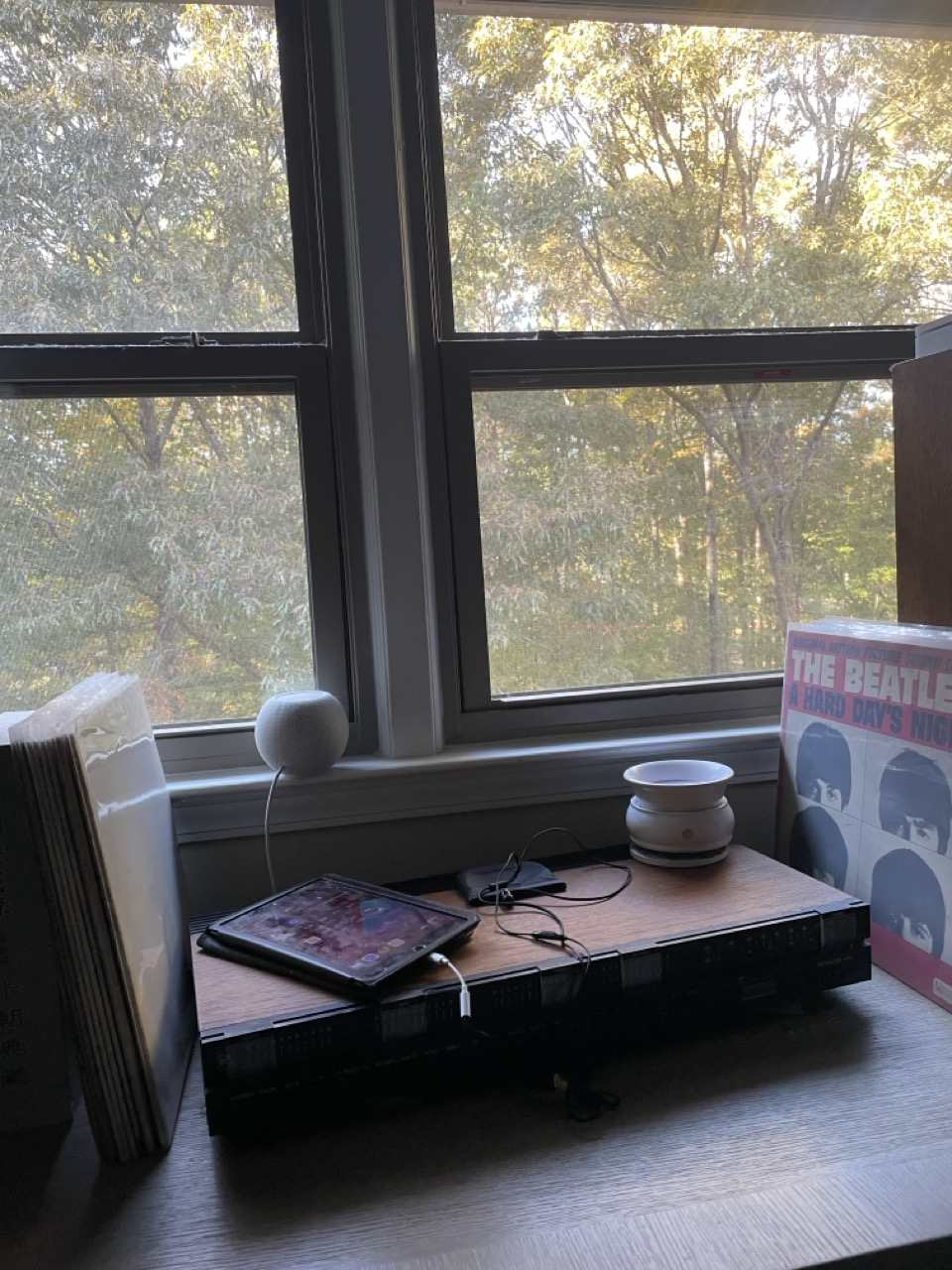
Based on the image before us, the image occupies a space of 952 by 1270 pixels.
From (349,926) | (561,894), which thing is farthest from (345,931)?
(561,894)

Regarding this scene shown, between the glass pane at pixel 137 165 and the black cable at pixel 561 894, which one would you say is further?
the glass pane at pixel 137 165

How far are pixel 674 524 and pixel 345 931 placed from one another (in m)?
0.77

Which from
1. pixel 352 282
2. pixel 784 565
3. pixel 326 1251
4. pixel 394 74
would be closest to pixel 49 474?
pixel 352 282

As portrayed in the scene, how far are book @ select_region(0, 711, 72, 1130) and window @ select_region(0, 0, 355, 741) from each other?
0.42 metres

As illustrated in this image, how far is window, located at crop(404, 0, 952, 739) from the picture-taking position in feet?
4.14

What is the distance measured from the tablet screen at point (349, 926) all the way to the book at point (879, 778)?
1.57ft

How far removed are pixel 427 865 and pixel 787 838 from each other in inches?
18.7

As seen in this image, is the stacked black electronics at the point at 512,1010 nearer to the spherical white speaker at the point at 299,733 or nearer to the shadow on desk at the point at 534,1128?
the shadow on desk at the point at 534,1128

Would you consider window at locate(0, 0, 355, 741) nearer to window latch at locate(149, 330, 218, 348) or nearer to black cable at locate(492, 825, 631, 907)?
window latch at locate(149, 330, 218, 348)

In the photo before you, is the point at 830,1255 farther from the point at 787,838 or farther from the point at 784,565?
the point at 784,565

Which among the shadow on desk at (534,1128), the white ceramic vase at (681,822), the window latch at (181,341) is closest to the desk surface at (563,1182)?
the shadow on desk at (534,1128)

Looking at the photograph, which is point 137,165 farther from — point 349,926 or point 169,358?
point 349,926

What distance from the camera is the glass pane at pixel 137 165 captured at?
3.70 ft

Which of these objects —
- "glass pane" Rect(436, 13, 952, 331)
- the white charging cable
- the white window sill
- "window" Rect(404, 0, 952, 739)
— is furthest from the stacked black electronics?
"glass pane" Rect(436, 13, 952, 331)
